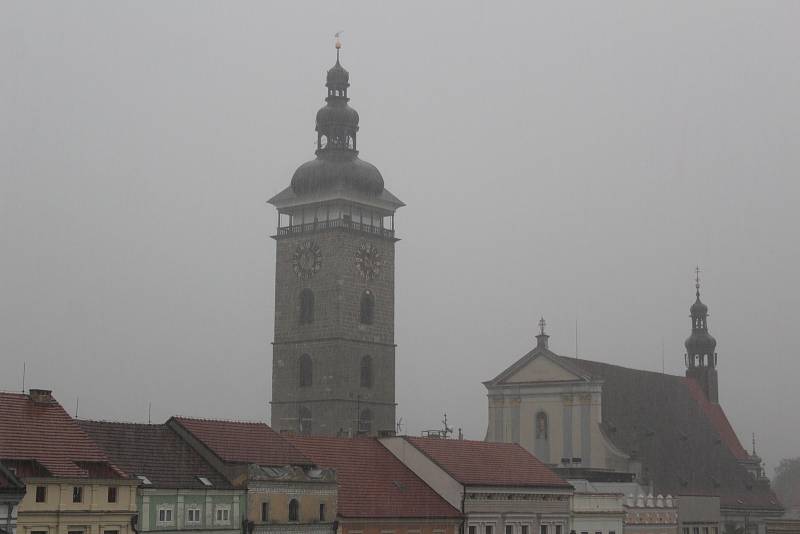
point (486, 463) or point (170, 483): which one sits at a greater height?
point (486, 463)

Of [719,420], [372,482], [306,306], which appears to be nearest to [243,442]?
[372,482]

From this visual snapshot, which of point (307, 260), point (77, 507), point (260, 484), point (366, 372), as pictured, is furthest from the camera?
point (307, 260)

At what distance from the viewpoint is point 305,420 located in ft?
338

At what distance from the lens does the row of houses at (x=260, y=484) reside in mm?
51688

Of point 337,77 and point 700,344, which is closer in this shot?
point 337,77

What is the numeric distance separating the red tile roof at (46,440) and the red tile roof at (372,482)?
13.1m

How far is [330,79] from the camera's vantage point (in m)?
106

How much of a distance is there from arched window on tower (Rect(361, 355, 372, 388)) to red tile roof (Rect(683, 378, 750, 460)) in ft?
97.3

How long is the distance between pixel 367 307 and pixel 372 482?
38.8 m

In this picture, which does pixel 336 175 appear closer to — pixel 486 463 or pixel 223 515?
pixel 486 463

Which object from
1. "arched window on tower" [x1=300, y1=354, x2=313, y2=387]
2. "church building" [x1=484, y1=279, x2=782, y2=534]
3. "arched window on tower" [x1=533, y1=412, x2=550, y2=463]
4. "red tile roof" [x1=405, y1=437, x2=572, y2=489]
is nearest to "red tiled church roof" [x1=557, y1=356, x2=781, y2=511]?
"church building" [x1=484, y1=279, x2=782, y2=534]

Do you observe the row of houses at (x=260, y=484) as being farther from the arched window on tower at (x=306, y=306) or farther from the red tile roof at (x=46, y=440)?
the arched window on tower at (x=306, y=306)

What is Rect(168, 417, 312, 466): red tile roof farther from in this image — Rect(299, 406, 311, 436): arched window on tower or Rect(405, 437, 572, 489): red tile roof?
Rect(299, 406, 311, 436): arched window on tower

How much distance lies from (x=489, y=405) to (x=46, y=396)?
51.0m
